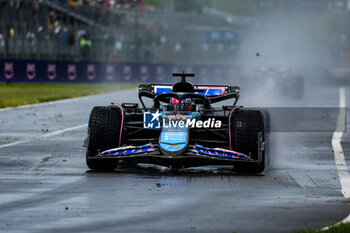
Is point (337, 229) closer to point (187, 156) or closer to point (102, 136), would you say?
point (187, 156)

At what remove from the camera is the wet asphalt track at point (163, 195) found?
8781 mm

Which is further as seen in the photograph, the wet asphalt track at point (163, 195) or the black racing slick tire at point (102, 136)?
the black racing slick tire at point (102, 136)

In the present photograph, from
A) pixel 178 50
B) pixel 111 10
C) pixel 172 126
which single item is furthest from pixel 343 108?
pixel 178 50

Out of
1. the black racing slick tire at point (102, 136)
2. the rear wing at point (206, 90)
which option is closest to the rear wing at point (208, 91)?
the rear wing at point (206, 90)

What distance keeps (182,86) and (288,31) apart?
132407mm

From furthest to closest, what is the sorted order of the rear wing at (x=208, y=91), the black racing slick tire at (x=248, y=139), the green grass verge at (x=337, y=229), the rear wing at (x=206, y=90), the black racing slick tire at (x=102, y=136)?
the rear wing at (x=206, y=90), the rear wing at (x=208, y=91), the black racing slick tire at (x=102, y=136), the black racing slick tire at (x=248, y=139), the green grass verge at (x=337, y=229)

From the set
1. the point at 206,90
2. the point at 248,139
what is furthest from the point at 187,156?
the point at 206,90

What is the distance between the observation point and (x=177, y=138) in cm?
1277

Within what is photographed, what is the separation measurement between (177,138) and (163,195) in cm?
221

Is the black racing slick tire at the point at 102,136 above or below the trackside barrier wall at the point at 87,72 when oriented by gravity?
above

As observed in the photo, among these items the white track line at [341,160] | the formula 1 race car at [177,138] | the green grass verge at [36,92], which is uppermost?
the formula 1 race car at [177,138]

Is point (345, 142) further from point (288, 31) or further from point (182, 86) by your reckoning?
point (288, 31)

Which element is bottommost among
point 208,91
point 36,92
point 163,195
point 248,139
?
point 36,92

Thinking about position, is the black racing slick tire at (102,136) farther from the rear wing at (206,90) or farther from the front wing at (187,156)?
the rear wing at (206,90)
